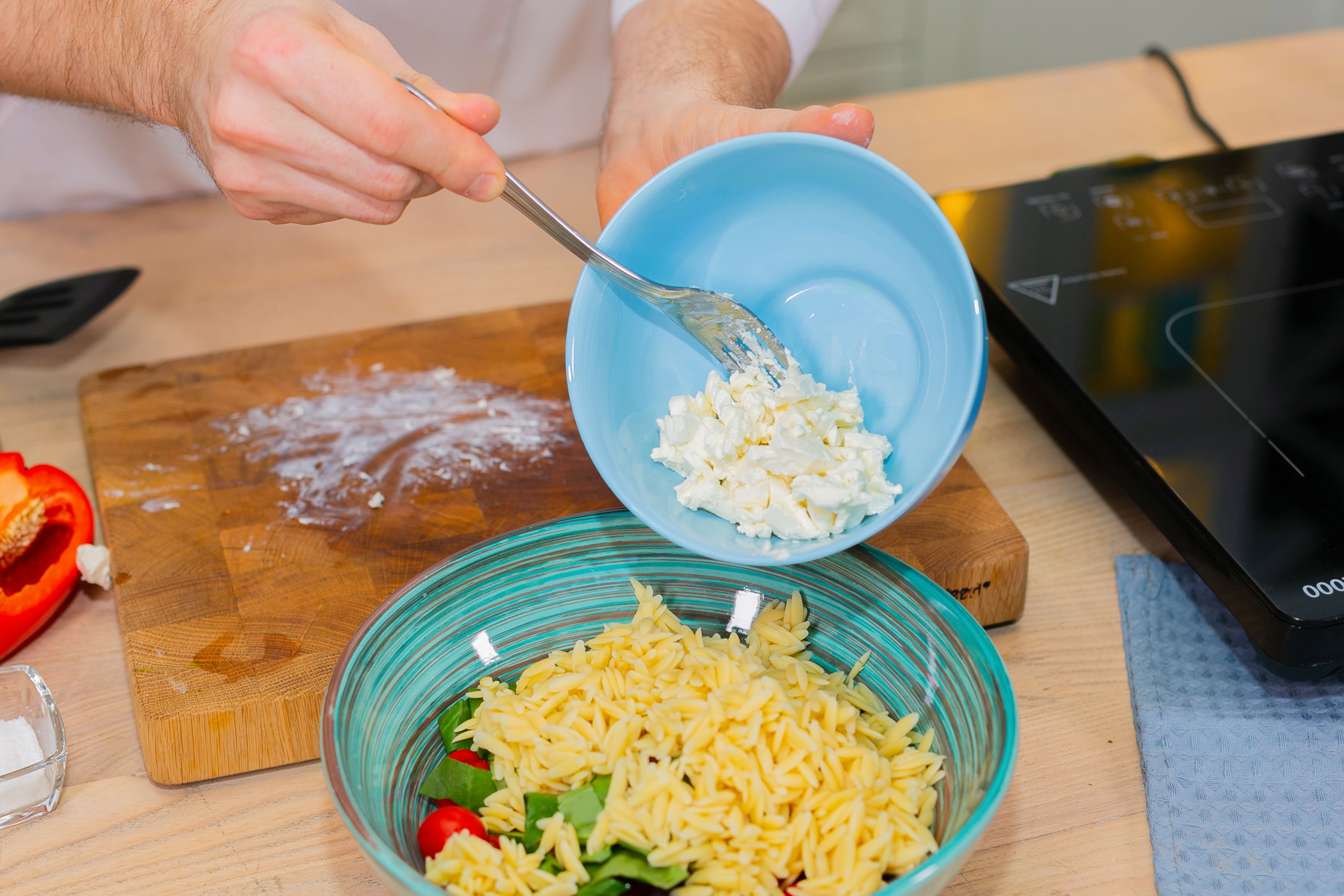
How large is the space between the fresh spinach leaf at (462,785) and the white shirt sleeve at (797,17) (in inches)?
38.9

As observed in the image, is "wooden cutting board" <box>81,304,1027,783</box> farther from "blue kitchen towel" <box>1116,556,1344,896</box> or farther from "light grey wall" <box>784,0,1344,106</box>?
"light grey wall" <box>784,0,1344,106</box>

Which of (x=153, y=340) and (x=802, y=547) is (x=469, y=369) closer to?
(x=153, y=340)

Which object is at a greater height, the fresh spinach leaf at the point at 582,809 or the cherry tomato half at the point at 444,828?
the fresh spinach leaf at the point at 582,809

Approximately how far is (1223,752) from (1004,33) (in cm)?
305

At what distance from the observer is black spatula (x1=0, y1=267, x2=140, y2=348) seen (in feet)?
4.14

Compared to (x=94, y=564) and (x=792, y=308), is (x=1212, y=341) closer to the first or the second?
(x=792, y=308)

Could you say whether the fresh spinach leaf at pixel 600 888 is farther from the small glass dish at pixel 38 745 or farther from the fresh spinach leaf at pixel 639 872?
the small glass dish at pixel 38 745

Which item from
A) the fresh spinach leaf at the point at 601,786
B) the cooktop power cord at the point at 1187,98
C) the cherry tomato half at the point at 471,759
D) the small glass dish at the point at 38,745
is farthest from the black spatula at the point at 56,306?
the cooktop power cord at the point at 1187,98

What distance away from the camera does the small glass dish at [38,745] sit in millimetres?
803

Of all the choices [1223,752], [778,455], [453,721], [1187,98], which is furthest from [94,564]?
[1187,98]

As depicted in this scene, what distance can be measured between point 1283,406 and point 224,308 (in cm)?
116

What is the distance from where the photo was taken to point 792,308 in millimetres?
858

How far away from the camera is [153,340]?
4.34 feet

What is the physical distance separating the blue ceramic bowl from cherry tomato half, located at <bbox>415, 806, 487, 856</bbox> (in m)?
0.22
